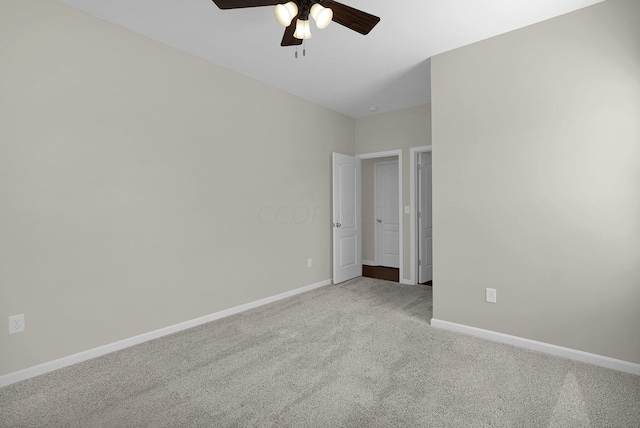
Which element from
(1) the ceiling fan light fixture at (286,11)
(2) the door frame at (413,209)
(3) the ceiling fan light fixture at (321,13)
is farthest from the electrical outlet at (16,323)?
(2) the door frame at (413,209)

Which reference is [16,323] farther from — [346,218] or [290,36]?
[346,218]

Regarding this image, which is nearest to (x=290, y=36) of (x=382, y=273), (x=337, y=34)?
(x=337, y=34)

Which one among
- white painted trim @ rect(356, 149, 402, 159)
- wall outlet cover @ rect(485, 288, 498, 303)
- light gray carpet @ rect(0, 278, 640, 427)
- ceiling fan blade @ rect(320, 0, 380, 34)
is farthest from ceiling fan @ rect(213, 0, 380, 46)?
white painted trim @ rect(356, 149, 402, 159)

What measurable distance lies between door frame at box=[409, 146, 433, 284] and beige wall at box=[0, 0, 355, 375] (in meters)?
1.95

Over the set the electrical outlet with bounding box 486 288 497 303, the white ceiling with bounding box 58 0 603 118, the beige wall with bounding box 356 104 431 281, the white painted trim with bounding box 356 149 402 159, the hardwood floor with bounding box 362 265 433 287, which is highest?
the white ceiling with bounding box 58 0 603 118

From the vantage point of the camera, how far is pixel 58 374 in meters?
2.29

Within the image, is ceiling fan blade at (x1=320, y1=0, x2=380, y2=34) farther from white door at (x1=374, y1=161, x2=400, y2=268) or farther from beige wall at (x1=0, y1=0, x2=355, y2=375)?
white door at (x1=374, y1=161, x2=400, y2=268)

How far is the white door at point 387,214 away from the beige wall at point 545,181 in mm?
2922

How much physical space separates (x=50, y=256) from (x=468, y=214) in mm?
3394

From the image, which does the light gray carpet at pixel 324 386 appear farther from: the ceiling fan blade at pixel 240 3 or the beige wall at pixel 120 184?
the ceiling fan blade at pixel 240 3

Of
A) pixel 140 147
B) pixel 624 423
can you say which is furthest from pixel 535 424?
pixel 140 147

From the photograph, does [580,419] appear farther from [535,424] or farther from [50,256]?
[50,256]

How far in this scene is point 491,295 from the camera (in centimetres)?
288

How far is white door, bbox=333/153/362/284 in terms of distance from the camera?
4883 mm
